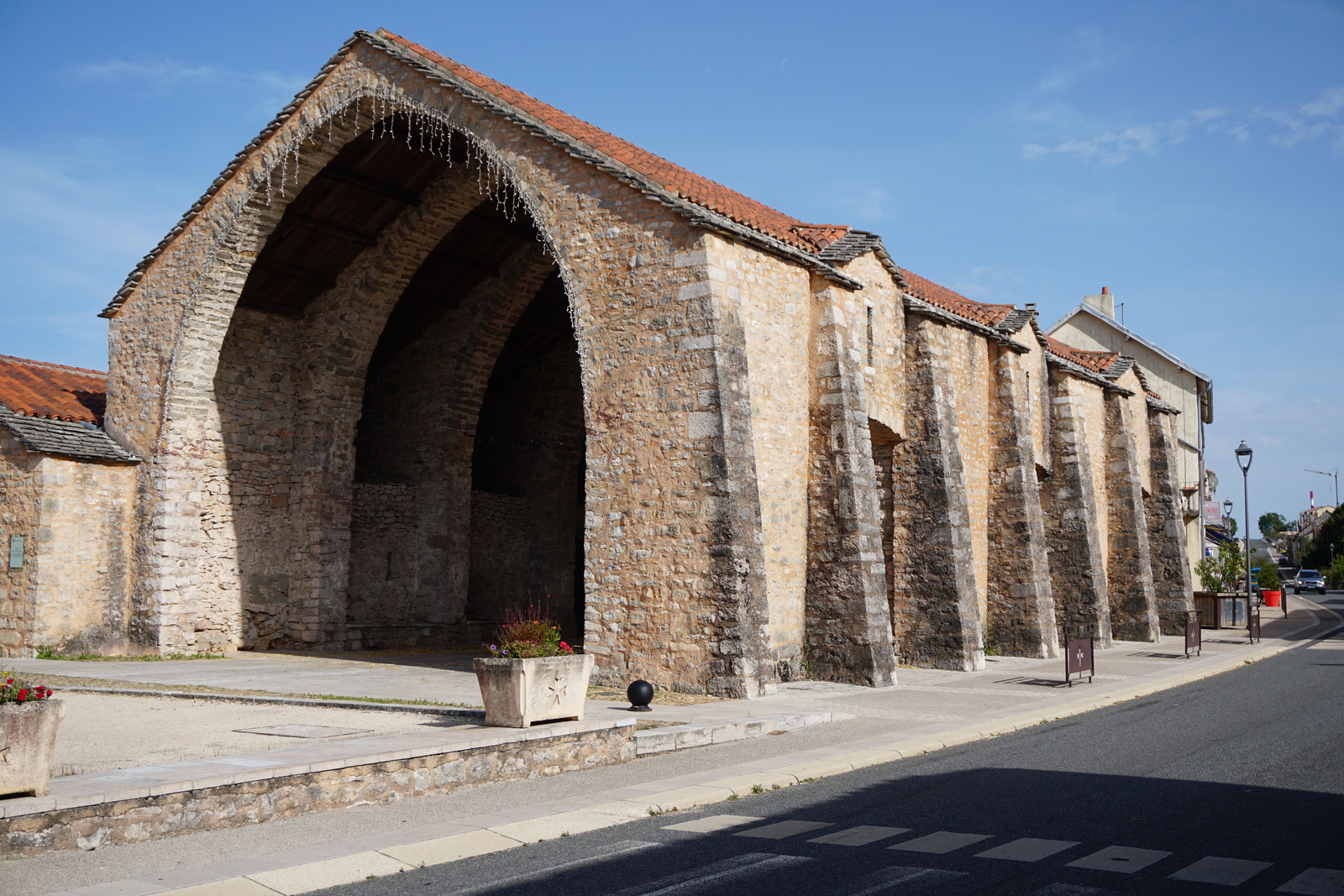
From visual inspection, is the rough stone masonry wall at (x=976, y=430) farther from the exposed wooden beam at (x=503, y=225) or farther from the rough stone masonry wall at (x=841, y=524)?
the exposed wooden beam at (x=503, y=225)

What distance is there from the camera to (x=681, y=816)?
21.4ft

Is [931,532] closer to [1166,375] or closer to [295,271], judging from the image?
[295,271]

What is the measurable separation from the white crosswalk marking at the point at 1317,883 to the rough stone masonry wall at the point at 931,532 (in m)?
10.6

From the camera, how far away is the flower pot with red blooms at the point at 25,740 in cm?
538

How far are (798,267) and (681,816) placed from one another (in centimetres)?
915

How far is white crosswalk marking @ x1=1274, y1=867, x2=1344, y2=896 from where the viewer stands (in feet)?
14.9

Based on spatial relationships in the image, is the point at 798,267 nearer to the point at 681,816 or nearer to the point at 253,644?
the point at 681,816

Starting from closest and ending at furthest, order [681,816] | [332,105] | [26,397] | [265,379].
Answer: [681,816]
[332,105]
[26,397]
[265,379]

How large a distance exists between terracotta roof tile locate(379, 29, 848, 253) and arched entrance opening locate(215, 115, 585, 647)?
162cm

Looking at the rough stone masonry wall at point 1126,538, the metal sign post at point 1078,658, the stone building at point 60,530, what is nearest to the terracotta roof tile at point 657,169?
the metal sign post at point 1078,658

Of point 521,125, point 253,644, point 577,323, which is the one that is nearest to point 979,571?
point 577,323

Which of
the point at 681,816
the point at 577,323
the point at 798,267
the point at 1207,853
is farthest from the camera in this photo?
the point at 798,267

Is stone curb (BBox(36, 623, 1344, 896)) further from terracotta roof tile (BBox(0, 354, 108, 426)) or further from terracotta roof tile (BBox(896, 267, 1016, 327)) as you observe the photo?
terracotta roof tile (BBox(0, 354, 108, 426))

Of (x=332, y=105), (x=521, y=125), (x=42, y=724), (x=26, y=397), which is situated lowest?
(x=42, y=724)
